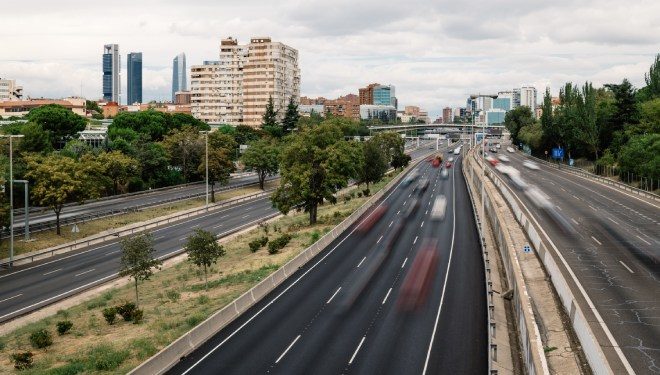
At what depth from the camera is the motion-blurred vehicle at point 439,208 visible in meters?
66.3

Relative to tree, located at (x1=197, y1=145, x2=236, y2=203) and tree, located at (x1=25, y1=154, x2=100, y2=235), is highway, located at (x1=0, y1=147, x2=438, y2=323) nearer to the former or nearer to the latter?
tree, located at (x1=25, y1=154, x2=100, y2=235)

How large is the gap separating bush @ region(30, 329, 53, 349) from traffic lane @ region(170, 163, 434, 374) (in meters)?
8.36

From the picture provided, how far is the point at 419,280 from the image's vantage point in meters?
38.7

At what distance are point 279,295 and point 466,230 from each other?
26.2 metres

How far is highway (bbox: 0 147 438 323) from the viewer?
4091 centimetres

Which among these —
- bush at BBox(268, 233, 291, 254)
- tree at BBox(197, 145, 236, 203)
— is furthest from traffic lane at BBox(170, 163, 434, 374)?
tree at BBox(197, 145, 236, 203)

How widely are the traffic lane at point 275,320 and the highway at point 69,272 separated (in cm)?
1595

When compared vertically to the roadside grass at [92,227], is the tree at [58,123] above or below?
above

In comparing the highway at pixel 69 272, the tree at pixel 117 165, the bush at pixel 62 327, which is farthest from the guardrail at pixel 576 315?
the tree at pixel 117 165

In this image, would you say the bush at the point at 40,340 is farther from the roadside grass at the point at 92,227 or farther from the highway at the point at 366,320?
the roadside grass at the point at 92,227

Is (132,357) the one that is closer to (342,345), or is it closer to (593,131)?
(342,345)

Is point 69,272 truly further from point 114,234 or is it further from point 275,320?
point 275,320

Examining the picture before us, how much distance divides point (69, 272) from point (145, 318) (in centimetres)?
1806

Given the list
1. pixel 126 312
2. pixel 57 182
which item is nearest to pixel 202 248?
pixel 126 312
